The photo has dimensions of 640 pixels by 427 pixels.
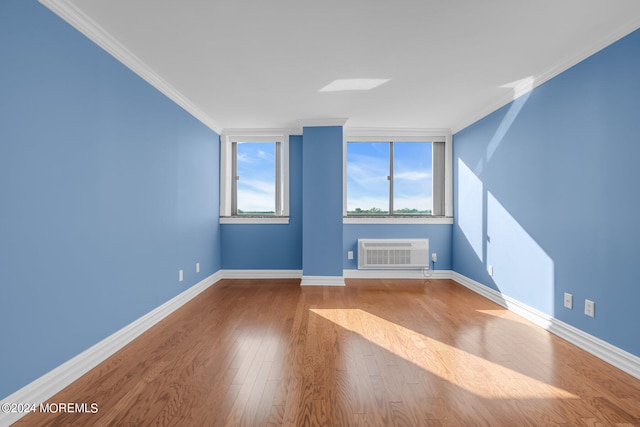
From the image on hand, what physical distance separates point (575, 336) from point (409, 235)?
2486 millimetres

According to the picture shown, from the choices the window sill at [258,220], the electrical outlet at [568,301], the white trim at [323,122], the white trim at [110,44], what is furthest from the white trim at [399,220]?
the white trim at [110,44]

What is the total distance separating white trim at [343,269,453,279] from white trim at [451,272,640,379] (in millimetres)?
974

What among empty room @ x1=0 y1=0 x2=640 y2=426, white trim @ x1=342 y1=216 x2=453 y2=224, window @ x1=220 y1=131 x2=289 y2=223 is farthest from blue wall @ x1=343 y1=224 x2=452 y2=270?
window @ x1=220 y1=131 x2=289 y2=223

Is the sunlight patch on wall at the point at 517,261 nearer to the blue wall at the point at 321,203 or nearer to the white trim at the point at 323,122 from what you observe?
the blue wall at the point at 321,203

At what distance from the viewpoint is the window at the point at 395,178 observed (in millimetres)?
4852

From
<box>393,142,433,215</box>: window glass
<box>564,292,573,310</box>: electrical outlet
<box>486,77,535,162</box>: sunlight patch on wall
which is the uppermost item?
<box>486,77,535,162</box>: sunlight patch on wall

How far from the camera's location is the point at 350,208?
4.86 m

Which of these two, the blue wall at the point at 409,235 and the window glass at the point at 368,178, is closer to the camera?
the blue wall at the point at 409,235

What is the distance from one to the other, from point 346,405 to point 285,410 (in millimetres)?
349

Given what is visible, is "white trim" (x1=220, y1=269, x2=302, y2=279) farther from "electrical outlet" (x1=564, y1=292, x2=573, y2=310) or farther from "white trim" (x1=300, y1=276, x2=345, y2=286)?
"electrical outlet" (x1=564, y1=292, x2=573, y2=310)

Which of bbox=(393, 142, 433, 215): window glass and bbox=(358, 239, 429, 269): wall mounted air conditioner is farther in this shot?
bbox=(393, 142, 433, 215): window glass

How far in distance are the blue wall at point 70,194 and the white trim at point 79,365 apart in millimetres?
47

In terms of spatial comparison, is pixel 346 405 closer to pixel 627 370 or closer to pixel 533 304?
pixel 627 370

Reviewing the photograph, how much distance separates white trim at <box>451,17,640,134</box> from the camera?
2.05 meters
